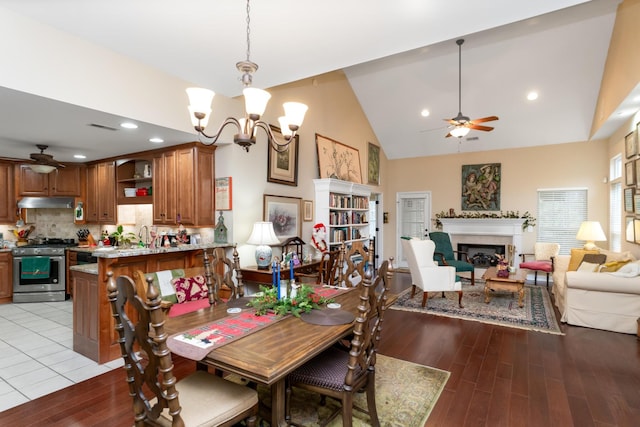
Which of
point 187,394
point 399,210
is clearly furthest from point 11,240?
point 399,210

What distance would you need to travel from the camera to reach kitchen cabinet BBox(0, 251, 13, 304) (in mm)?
5406

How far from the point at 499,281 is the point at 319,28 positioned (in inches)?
170

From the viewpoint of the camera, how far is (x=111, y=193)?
5426 mm

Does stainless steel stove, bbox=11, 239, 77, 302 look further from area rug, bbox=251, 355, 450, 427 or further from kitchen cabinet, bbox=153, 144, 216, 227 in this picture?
area rug, bbox=251, 355, 450, 427

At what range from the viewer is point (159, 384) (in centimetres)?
146

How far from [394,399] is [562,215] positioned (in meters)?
6.63

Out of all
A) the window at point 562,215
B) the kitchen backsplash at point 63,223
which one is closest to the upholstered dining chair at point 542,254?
the window at point 562,215

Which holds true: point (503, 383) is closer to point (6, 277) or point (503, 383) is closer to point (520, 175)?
point (520, 175)

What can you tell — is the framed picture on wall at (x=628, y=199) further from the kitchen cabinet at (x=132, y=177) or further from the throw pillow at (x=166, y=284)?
the kitchen cabinet at (x=132, y=177)

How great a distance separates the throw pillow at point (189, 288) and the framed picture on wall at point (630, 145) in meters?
5.99

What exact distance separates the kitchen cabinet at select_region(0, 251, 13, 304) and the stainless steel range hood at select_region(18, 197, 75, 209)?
83cm

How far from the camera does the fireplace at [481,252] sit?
7785 millimetres

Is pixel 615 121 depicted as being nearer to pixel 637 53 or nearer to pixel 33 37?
pixel 637 53

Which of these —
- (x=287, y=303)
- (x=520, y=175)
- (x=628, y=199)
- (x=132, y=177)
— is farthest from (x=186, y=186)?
(x=520, y=175)
